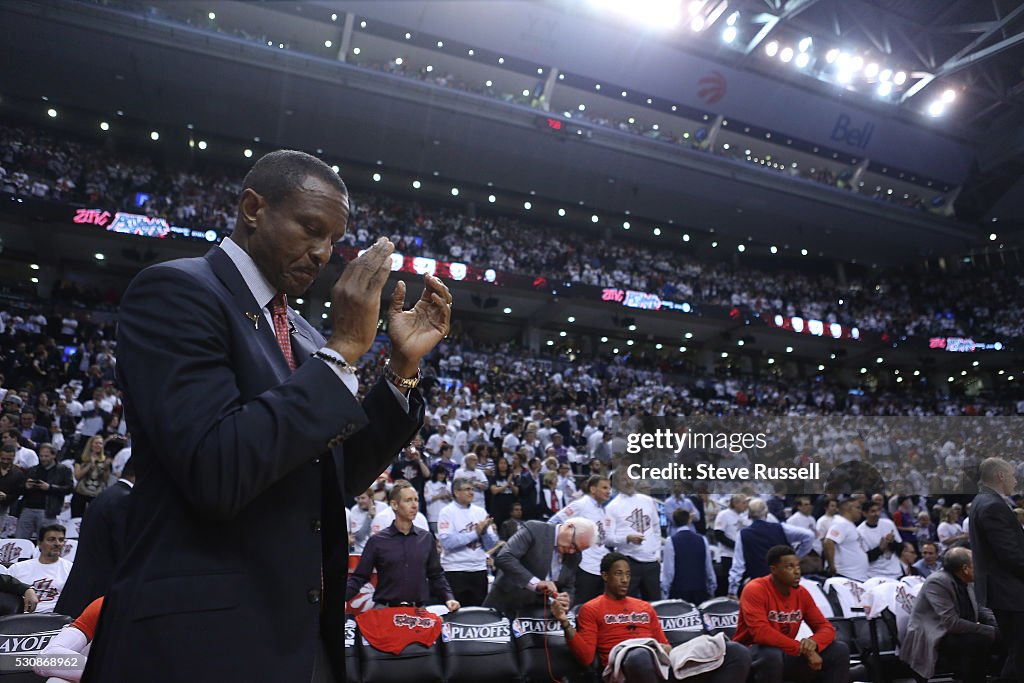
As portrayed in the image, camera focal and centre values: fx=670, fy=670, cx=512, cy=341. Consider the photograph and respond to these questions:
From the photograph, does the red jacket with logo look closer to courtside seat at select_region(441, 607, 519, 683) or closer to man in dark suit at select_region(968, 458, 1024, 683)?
man in dark suit at select_region(968, 458, 1024, 683)

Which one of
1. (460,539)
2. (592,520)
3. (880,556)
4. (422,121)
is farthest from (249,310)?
(422,121)

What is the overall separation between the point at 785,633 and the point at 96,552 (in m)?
5.08

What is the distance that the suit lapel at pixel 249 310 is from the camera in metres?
1.19

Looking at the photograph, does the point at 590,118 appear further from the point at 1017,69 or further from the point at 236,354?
the point at 236,354

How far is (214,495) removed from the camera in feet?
3.16

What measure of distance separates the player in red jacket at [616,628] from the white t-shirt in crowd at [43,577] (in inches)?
176

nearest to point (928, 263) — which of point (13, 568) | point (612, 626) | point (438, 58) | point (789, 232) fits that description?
point (789, 232)

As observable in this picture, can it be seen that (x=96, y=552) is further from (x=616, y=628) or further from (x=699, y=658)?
(x=699, y=658)

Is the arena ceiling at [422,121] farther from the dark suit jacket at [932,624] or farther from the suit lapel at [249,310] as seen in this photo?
the suit lapel at [249,310]

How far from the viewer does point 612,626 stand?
5457 mm

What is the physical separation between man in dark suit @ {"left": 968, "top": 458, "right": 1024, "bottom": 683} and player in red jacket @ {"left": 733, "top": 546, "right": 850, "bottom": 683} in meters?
1.16

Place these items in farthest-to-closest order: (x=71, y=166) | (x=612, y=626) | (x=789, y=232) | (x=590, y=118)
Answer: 1. (x=789, y=232)
2. (x=590, y=118)
3. (x=71, y=166)
4. (x=612, y=626)

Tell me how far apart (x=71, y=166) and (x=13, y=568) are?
67.8 ft

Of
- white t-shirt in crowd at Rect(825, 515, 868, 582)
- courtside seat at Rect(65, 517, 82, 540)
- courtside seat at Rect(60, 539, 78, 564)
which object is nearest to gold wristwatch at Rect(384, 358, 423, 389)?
courtside seat at Rect(60, 539, 78, 564)
